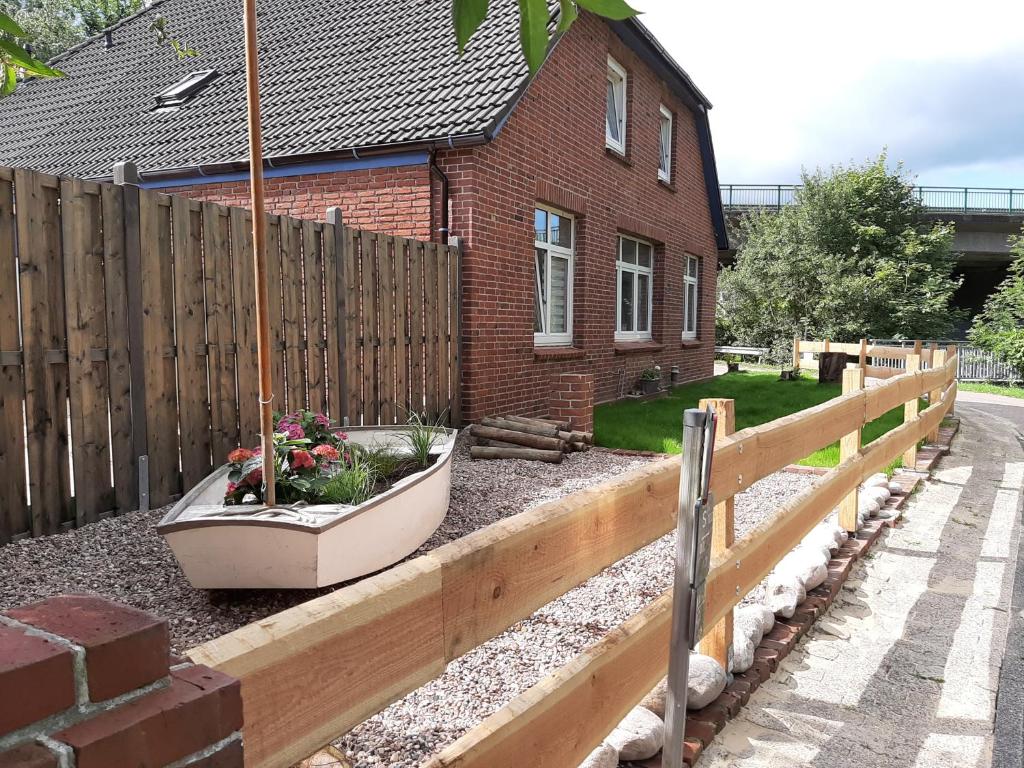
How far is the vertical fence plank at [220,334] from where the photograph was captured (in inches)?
220

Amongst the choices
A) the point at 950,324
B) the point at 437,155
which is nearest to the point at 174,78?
the point at 437,155

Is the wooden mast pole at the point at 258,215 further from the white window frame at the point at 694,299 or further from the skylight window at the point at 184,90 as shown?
the white window frame at the point at 694,299

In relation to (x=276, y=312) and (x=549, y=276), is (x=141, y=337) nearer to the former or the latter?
(x=276, y=312)

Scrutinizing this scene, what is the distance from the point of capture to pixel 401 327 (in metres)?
7.79

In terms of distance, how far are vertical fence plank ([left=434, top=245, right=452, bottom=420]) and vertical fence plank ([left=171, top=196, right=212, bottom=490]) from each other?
10.4 feet

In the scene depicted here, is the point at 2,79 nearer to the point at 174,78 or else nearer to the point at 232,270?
the point at 232,270

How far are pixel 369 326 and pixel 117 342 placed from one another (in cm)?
269

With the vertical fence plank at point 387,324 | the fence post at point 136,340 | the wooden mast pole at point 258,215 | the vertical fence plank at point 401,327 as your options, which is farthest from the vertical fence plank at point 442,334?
the wooden mast pole at point 258,215

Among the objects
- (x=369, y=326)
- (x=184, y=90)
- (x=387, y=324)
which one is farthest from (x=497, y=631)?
(x=184, y=90)

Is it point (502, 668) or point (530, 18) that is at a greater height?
point (530, 18)

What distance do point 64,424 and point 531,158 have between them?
6843 millimetres

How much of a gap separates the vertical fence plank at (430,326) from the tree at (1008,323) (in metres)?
20.1

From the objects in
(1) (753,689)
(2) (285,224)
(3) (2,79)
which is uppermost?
(2) (285,224)

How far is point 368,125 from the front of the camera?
9273 millimetres
